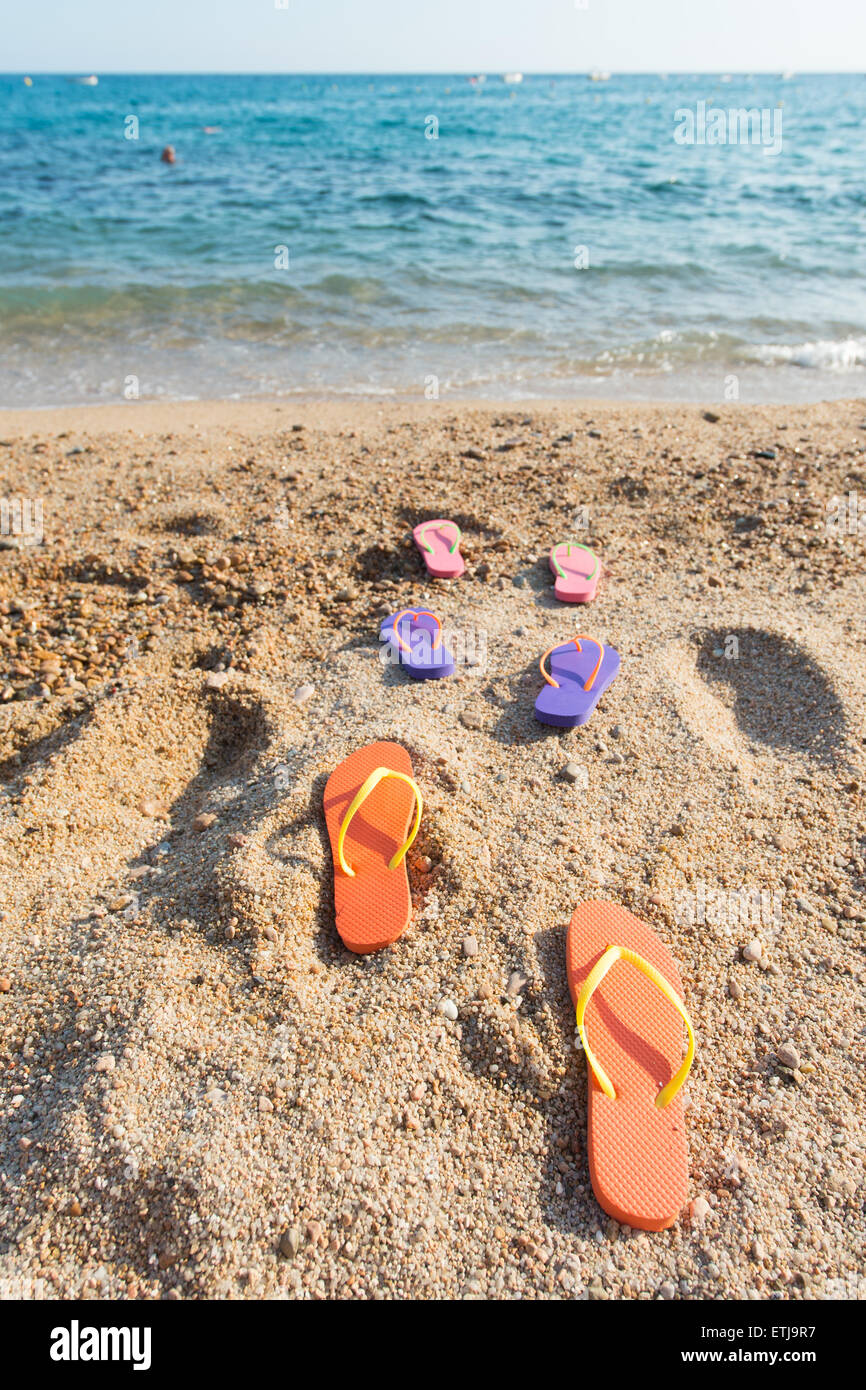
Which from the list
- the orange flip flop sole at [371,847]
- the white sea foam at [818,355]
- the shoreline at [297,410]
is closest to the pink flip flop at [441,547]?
the orange flip flop sole at [371,847]

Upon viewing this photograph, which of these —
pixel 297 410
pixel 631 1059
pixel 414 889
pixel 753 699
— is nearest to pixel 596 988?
pixel 631 1059

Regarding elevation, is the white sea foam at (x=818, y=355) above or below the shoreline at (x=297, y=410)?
above

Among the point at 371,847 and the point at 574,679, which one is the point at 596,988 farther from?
the point at 574,679

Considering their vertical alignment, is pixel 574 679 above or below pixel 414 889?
above

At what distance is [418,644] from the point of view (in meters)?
3.20

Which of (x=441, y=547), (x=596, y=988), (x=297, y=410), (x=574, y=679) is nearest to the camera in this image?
(x=596, y=988)

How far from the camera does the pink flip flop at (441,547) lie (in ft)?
12.1

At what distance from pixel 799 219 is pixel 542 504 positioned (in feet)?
37.3

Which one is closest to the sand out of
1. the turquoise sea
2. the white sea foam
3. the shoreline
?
the shoreline

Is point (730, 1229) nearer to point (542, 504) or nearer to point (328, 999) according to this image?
point (328, 999)

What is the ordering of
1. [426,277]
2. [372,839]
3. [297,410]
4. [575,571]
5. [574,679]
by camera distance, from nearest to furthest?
[372,839]
[574,679]
[575,571]
[297,410]
[426,277]

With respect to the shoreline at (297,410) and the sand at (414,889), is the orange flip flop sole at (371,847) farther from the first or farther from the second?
the shoreline at (297,410)

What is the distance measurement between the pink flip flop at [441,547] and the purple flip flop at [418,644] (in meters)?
0.35

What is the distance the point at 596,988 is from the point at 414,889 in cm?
60
